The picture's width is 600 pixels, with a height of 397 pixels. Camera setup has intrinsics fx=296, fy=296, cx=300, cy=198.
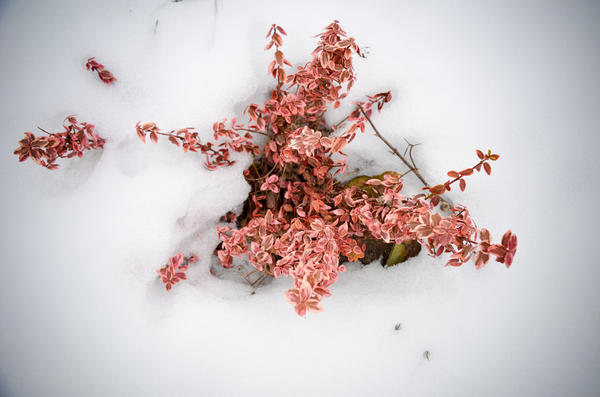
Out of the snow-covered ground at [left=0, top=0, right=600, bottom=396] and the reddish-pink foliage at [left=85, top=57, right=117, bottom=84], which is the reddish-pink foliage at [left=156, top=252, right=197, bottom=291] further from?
the reddish-pink foliage at [left=85, top=57, right=117, bottom=84]

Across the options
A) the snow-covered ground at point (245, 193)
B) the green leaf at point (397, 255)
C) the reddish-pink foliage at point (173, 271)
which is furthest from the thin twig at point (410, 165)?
the reddish-pink foliage at point (173, 271)

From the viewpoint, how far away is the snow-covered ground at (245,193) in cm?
112

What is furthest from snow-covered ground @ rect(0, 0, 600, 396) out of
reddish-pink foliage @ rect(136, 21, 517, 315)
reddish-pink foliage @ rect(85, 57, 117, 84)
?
reddish-pink foliage @ rect(136, 21, 517, 315)

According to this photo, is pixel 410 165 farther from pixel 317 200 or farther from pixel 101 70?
pixel 101 70

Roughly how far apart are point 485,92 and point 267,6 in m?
0.91

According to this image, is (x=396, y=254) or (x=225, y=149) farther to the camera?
(x=396, y=254)

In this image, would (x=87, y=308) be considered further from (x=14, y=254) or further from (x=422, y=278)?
(x=422, y=278)

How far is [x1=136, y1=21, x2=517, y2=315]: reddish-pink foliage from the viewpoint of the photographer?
0.75 meters

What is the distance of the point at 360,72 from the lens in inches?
45.7

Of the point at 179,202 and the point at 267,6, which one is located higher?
the point at 267,6

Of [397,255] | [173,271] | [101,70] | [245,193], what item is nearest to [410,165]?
[397,255]

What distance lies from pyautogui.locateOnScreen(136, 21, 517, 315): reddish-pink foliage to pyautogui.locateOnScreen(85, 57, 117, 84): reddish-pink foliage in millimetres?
293

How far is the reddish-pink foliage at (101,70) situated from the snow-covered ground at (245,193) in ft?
0.12

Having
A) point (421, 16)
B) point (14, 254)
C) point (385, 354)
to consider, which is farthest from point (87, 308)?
point (421, 16)
